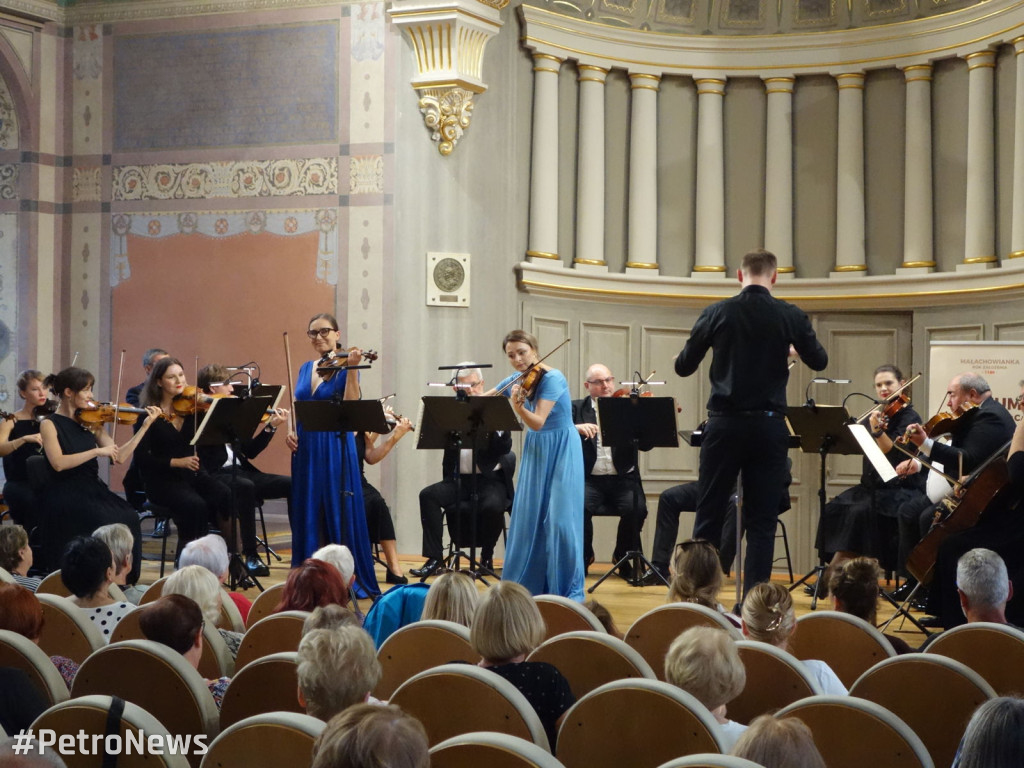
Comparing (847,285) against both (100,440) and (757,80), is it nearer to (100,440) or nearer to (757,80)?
(757,80)

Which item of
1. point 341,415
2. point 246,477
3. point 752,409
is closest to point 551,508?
point 341,415

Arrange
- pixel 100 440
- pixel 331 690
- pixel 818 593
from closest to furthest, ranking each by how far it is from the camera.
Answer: pixel 331 690, pixel 818 593, pixel 100 440

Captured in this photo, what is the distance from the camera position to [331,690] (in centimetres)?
253

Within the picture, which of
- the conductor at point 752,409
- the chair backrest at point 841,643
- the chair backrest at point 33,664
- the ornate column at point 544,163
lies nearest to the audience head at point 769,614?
the chair backrest at point 841,643

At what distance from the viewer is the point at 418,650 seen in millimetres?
3203

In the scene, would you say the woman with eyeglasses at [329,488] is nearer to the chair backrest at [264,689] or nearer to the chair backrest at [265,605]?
the chair backrest at [265,605]

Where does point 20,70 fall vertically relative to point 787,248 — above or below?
above

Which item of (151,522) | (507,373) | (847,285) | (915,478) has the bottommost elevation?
(151,522)

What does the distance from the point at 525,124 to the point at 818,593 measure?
4479 mm

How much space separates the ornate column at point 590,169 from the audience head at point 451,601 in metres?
5.97

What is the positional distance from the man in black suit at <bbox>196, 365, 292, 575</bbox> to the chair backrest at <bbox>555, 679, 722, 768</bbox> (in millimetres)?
5139

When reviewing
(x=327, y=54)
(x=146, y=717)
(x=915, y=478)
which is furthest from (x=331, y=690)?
(x=327, y=54)

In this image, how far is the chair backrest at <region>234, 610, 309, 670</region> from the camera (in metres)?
3.36

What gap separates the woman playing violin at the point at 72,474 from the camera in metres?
6.58
